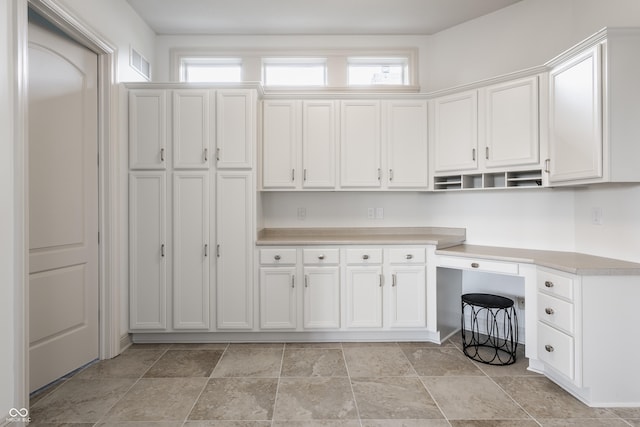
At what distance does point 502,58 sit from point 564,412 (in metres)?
3.01

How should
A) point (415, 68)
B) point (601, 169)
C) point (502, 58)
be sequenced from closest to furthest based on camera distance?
point (601, 169) < point (502, 58) < point (415, 68)

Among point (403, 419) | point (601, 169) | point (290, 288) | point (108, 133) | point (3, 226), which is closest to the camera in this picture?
point (3, 226)

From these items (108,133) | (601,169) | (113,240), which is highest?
(108,133)

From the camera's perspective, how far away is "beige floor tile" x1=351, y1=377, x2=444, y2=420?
6.51ft

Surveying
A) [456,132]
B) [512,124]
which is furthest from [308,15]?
[512,124]

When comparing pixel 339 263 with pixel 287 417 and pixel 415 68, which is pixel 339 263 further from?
pixel 415 68

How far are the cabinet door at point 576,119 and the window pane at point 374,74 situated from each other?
1488 millimetres

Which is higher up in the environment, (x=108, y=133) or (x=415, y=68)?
(x=415, y=68)

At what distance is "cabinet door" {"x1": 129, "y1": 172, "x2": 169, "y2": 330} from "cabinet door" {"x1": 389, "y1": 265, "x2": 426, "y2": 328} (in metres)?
2.09

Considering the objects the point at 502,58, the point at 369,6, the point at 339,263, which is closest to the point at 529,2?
the point at 502,58

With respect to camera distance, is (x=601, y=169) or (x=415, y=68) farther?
(x=415, y=68)

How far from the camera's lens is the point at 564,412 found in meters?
2.01

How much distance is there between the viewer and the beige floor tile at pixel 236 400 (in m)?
1.98

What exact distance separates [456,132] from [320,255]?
175cm
